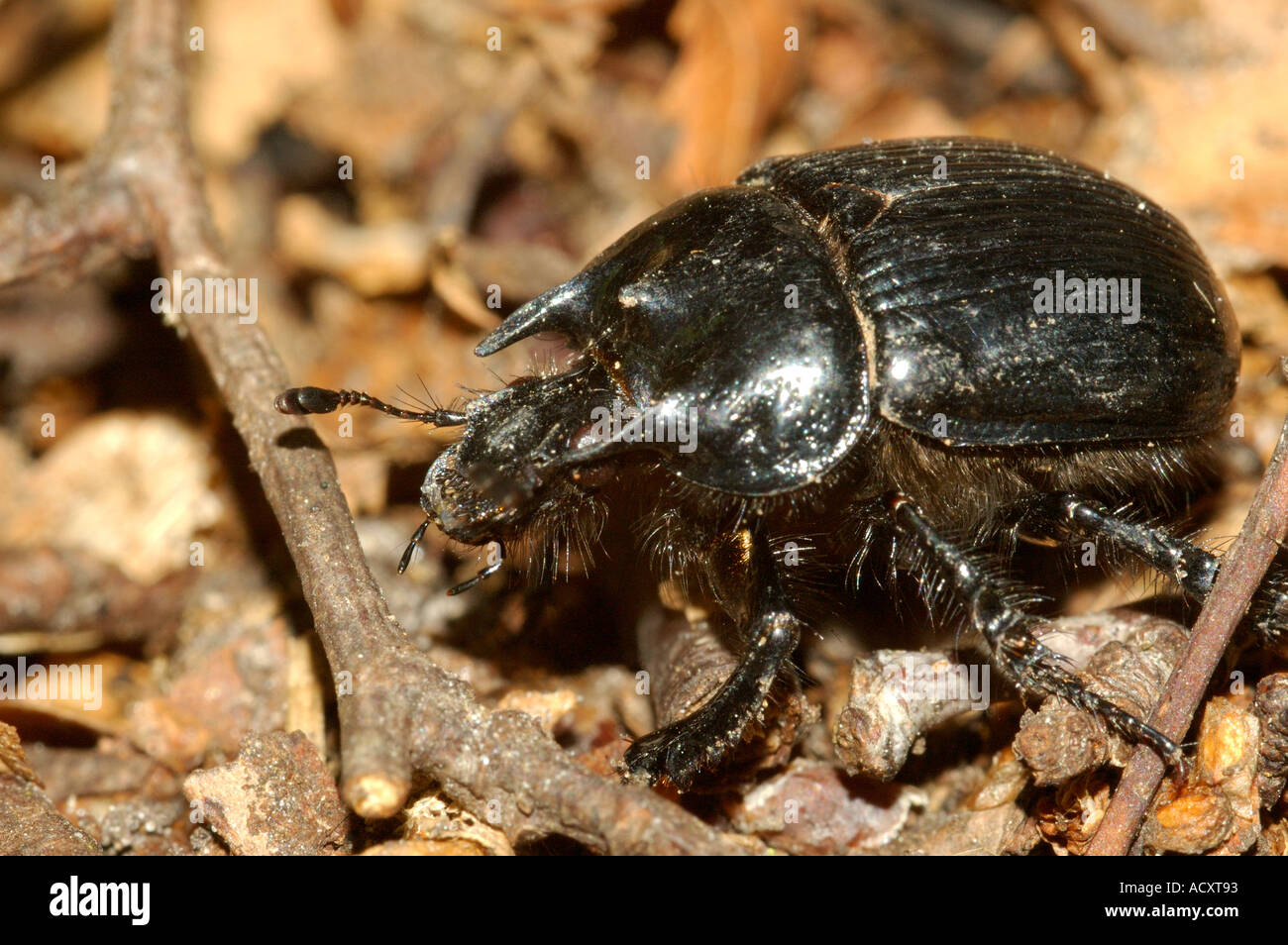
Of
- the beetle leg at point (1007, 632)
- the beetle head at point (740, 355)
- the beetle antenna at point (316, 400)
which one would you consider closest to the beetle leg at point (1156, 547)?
the beetle leg at point (1007, 632)

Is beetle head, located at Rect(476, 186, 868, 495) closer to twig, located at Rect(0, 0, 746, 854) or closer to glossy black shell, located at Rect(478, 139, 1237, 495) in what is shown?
glossy black shell, located at Rect(478, 139, 1237, 495)

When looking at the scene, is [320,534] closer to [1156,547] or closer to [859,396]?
[859,396]

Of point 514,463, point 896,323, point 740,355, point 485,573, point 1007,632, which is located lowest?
point 1007,632

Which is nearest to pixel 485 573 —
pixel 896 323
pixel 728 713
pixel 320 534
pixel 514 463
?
pixel 514 463

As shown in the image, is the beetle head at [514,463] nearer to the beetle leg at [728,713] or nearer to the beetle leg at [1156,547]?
the beetle leg at [728,713]

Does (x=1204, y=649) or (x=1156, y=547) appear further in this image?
(x=1156, y=547)
